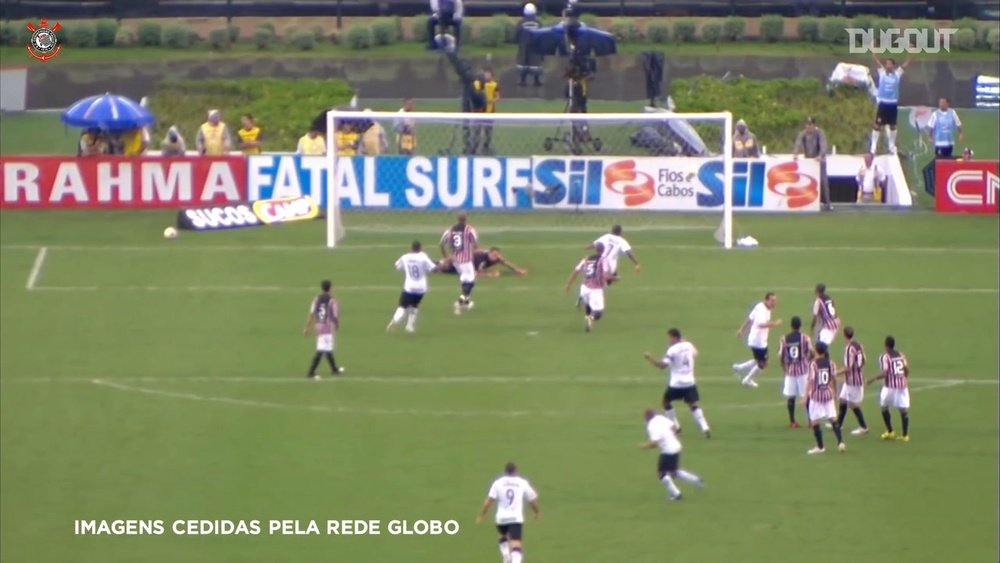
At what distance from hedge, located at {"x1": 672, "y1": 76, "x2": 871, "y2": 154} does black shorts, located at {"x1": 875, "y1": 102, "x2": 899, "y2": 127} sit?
67.7 inches

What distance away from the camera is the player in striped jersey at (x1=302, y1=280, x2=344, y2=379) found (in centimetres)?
2600

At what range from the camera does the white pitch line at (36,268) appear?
3272 centimetres

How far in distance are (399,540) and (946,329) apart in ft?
40.9

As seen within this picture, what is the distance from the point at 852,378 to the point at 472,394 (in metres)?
5.36

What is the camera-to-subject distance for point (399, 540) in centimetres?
2050

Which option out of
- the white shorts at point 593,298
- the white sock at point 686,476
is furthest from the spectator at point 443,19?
the white sock at point 686,476

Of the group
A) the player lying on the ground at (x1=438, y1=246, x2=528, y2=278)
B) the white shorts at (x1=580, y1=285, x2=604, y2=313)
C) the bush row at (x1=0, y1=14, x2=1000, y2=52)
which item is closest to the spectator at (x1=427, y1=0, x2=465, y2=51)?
the bush row at (x1=0, y1=14, x2=1000, y2=52)

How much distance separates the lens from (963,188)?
38.4m

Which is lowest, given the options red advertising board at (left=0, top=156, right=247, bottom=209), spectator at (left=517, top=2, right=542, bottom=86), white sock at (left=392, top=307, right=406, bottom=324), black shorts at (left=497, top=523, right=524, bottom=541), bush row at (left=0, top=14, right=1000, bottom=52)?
black shorts at (left=497, top=523, right=524, bottom=541)

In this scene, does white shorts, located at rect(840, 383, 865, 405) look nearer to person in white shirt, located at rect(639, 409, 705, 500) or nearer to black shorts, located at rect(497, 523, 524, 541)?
person in white shirt, located at rect(639, 409, 705, 500)

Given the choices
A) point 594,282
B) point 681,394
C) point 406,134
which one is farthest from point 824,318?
point 406,134

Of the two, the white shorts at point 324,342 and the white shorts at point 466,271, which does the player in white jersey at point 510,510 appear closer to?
the white shorts at point 324,342

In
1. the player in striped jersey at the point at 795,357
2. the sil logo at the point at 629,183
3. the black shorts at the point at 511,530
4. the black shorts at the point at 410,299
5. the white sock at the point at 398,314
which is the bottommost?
the black shorts at the point at 511,530

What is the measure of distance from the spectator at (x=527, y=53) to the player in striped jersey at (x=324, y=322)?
18.5 metres
